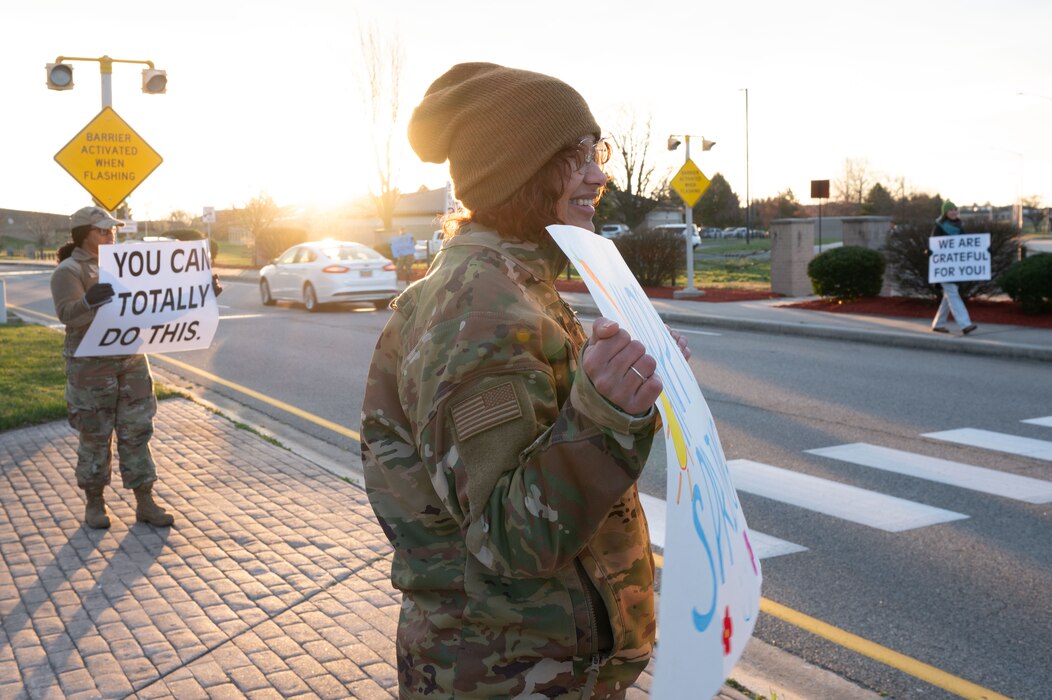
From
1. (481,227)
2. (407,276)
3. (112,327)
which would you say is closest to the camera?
(481,227)

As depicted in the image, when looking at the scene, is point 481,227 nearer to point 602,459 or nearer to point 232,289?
point 602,459

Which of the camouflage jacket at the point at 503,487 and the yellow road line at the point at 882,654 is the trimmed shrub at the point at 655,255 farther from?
the camouflage jacket at the point at 503,487

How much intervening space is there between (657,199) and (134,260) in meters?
65.1

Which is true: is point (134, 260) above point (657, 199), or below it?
below

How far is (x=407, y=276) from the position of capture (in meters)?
29.8

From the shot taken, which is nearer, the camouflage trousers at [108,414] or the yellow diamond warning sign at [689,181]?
the camouflage trousers at [108,414]

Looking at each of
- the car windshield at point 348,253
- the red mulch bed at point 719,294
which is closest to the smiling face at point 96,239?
the car windshield at point 348,253

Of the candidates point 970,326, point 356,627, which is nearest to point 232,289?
point 970,326

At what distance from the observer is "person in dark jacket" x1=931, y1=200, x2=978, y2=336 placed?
48.2 feet

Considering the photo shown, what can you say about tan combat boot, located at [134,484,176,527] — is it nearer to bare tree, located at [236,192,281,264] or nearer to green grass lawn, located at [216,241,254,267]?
green grass lawn, located at [216,241,254,267]

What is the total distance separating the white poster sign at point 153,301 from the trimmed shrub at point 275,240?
4461 cm

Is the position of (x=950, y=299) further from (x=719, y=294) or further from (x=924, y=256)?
(x=719, y=294)

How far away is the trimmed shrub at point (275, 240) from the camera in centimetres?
5109

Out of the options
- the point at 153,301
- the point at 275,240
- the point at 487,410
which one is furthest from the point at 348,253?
the point at 275,240
